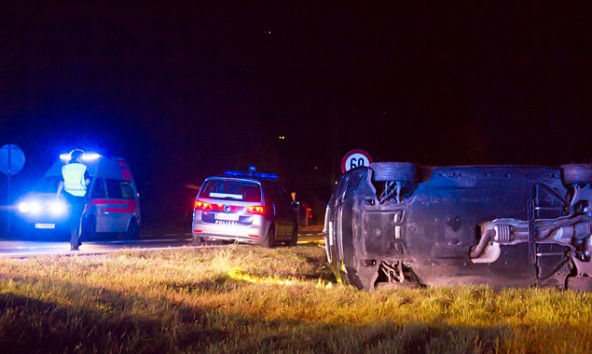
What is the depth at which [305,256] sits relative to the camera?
Result: 14906 millimetres

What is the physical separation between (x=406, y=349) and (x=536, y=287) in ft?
9.84

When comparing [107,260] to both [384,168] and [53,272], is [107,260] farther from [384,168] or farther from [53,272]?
[384,168]

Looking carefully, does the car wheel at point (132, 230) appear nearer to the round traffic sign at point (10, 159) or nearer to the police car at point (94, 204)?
the police car at point (94, 204)

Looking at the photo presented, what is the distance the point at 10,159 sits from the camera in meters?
20.6

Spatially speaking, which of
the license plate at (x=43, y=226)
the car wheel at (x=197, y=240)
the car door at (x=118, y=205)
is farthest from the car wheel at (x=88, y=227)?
the car wheel at (x=197, y=240)

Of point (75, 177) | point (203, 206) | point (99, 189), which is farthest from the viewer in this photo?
point (99, 189)

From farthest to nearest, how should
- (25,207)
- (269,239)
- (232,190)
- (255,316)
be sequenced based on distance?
(25,207) → (232,190) → (269,239) → (255,316)

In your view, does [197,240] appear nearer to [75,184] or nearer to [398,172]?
[75,184]

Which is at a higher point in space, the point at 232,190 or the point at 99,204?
the point at 232,190

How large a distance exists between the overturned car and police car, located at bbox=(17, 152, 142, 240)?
9591mm

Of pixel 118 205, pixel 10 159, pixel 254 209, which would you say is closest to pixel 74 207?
pixel 254 209

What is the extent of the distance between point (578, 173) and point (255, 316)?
3741mm

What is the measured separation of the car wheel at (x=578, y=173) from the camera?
26.9 feet

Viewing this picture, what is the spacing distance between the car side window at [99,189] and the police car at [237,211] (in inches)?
115
